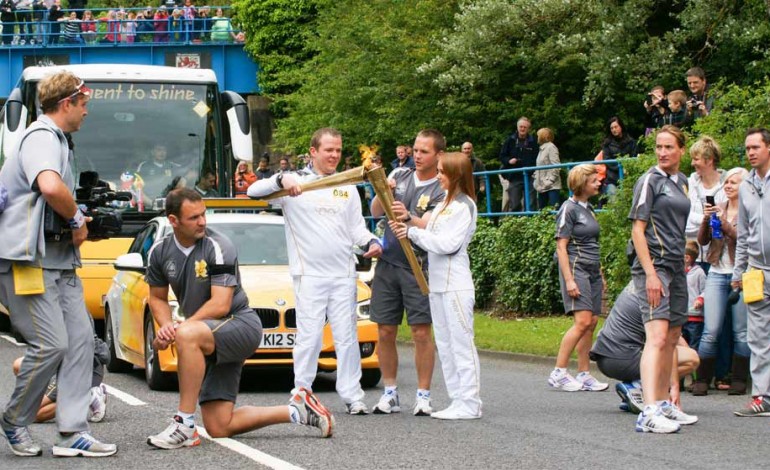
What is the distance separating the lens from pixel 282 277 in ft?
44.9

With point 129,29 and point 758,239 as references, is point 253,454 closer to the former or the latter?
point 758,239

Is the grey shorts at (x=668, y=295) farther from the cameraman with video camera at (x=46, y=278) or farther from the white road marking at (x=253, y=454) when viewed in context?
the cameraman with video camera at (x=46, y=278)

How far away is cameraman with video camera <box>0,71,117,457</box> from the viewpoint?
8.73 meters

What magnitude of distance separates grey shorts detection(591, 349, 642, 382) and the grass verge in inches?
193

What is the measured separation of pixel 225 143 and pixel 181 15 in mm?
31293

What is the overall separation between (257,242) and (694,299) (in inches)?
167

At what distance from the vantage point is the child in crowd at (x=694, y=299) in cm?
1319

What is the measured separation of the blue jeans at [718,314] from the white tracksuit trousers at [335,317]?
135 inches

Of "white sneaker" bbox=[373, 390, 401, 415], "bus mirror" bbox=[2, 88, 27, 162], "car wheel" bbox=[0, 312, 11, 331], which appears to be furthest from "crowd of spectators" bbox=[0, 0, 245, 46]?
"white sneaker" bbox=[373, 390, 401, 415]

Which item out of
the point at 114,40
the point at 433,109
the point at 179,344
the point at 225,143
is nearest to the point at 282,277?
the point at 179,344

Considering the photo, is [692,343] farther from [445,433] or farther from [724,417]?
[445,433]

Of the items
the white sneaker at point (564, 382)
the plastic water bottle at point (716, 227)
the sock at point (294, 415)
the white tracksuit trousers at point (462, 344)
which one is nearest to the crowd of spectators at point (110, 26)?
the white sneaker at point (564, 382)

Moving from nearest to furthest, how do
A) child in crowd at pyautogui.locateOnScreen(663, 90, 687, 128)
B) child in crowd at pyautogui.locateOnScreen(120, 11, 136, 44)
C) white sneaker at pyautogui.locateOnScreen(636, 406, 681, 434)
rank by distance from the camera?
1. white sneaker at pyautogui.locateOnScreen(636, 406, 681, 434)
2. child in crowd at pyautogui.locateOnScreen(663, 90, 687, 128)
3. child in crowd at pyautogui.locateOnScreen(120, 11, 136, 44)

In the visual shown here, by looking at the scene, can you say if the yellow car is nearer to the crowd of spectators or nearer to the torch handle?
the torch handle
